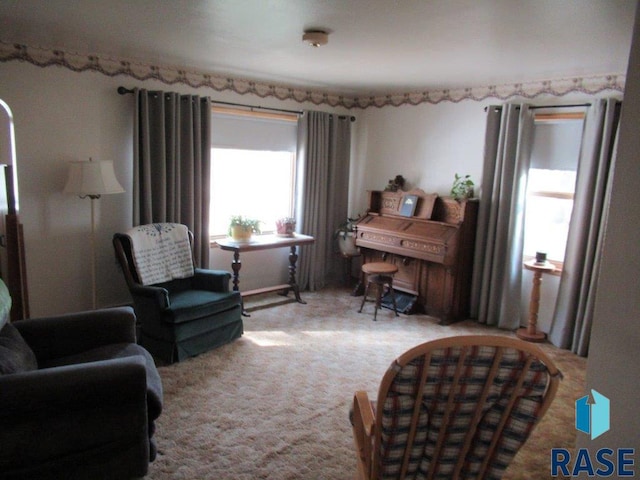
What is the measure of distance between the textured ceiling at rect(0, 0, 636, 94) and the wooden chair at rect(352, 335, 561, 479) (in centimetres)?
161

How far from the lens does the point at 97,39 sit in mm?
3207

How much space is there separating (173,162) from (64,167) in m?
0.86

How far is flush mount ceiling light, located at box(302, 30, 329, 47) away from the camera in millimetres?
2697

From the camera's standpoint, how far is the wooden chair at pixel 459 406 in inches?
57.5

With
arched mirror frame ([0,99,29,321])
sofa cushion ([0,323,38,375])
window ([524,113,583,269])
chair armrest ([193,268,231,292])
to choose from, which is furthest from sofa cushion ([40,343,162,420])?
window ([524,113,583,269])

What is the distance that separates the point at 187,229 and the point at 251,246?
1.99ft

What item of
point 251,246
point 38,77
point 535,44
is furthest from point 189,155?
point 535,44

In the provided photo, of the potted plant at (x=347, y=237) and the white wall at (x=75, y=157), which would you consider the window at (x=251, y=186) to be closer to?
the white wall at (x=75, y=157)

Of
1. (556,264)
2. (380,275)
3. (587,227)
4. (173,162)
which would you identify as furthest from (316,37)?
(556,264)

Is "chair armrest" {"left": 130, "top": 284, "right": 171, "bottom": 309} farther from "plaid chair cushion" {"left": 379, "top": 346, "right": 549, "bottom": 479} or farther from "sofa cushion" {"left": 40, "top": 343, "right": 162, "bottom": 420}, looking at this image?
"plaid chair cushion" {"left": 379, "top": 346, "right": 549, "bottom": 479}

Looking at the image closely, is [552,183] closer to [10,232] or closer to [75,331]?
[75,331]

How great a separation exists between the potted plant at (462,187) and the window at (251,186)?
5.99 ft

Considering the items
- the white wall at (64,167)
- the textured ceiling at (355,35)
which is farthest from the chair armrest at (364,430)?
the white wall at (64,167)

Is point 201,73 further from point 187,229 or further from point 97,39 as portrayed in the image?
point 187,229
